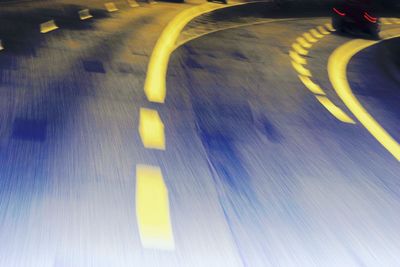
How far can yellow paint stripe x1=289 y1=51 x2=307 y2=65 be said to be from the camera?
13425 millimetres

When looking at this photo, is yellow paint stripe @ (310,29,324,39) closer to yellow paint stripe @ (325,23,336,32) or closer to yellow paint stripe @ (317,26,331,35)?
yellow paint stripe @ (317,26,331,35)

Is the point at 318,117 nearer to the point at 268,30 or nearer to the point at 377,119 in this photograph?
the point at 377,119

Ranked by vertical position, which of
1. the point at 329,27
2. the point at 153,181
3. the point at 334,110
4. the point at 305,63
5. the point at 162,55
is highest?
the point at 153,181

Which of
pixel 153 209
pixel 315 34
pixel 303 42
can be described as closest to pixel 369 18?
pixel 315 34

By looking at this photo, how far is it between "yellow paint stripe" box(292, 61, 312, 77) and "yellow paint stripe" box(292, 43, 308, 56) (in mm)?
1592

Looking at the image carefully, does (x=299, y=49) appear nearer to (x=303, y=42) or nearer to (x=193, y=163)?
(x=303, y=42)

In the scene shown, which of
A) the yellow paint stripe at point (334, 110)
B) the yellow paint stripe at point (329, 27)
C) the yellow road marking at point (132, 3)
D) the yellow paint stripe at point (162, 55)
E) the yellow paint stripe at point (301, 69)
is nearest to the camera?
the yellow paint stripe at point (334, 110)

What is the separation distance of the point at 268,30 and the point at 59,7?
558 cm

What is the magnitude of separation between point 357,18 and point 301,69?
750 cm

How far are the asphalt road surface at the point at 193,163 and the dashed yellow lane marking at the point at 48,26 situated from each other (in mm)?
683

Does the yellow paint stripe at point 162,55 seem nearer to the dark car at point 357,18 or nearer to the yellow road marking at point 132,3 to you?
the yellow road marking at point 132,3

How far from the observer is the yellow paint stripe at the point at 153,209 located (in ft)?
14.9

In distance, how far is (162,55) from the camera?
12398mm

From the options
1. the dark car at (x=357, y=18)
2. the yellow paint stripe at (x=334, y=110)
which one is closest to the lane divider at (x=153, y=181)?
the yellow paint stripe at (x=334, y=110)
